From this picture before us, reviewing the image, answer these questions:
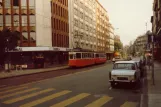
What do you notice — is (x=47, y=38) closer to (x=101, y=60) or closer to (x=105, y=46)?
(x=101, y=60)

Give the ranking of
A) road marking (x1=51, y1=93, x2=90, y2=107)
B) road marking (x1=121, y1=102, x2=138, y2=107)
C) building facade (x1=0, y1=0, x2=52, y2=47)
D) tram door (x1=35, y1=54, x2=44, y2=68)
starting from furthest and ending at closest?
1. building facade (x1=0, y1=0, x2=52, y2=47)
2. tram door (x1=35, y1=54, x2=44, y2=68)
3. road marking (x1=121, y1=102, x2=138, y2=107)
4. road marking (x1=51, y1=93, x2=90, y2=107)

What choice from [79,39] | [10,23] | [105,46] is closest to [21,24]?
[10,23]

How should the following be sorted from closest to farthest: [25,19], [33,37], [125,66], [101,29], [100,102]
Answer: [100,102]
[125,66]
[25,19]
[33,37]
[101,29]

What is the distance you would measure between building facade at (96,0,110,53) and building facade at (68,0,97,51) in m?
5.42

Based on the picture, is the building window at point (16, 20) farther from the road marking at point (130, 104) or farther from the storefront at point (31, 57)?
the road marking at point (130, 104)

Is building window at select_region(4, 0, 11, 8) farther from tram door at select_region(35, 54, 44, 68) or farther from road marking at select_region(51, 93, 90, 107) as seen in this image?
road marking at select_region(51, 93, 90, 107)

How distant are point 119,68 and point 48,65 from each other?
39488mm

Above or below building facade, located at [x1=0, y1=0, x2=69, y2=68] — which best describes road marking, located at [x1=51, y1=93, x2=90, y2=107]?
below

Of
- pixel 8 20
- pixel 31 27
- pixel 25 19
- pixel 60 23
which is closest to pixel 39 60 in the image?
pixel 31 27

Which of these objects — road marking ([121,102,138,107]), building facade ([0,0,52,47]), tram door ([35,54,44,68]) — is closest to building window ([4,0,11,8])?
building facade ([0,0,52,47])

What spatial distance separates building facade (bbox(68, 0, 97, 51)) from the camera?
73.2 metres

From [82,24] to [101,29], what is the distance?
31612 mm

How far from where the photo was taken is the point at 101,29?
116375 mm

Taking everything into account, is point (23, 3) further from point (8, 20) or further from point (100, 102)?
point (100, 102)
